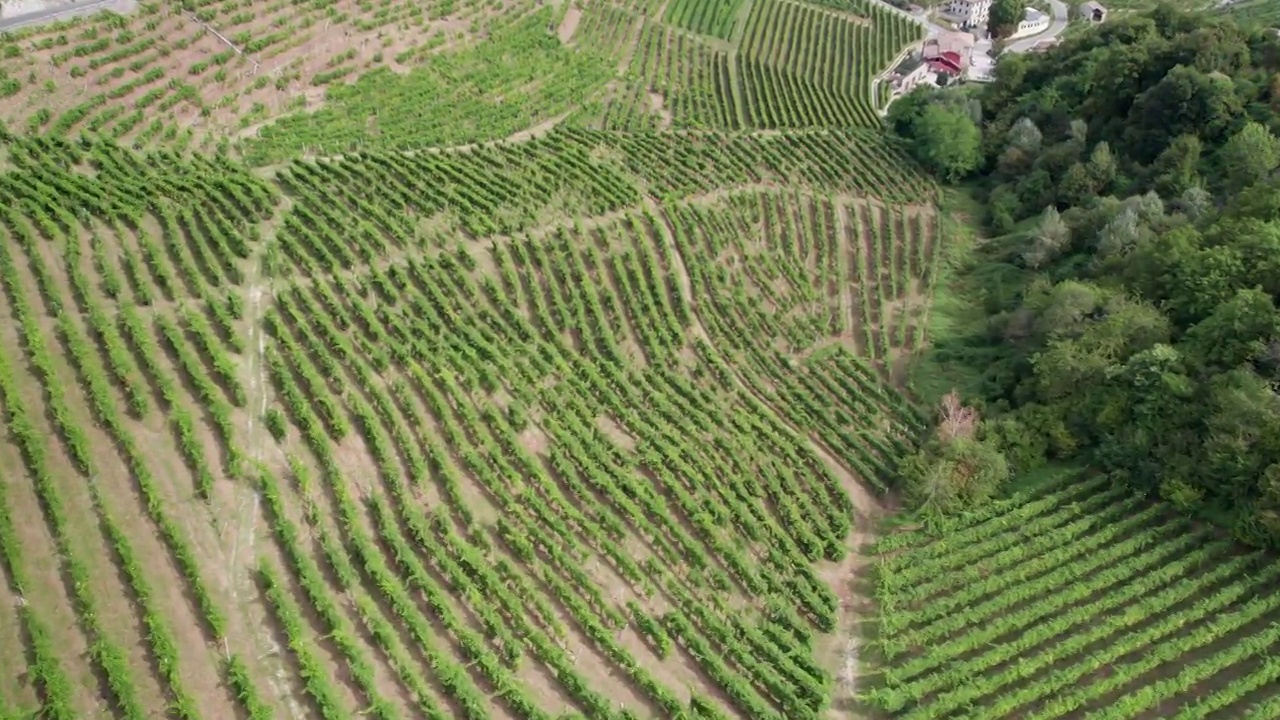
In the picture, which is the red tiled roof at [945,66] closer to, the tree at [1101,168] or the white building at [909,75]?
the white building at [909,75]

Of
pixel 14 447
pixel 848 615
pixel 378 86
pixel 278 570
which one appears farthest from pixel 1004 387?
pixel 378 86

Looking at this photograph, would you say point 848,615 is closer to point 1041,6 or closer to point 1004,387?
point 1004,387

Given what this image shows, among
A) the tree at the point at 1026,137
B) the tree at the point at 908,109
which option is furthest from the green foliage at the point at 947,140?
the tree at the point at 1026,137

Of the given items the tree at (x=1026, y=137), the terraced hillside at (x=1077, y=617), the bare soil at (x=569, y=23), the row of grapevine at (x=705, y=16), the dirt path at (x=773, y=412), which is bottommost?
the terraced hillside at (x=1077, y=617)

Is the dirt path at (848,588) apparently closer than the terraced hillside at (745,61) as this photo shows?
Yes

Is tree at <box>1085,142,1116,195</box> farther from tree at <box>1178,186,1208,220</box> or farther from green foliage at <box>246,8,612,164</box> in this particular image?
green foliage at <box>246,8,612,164</box>
